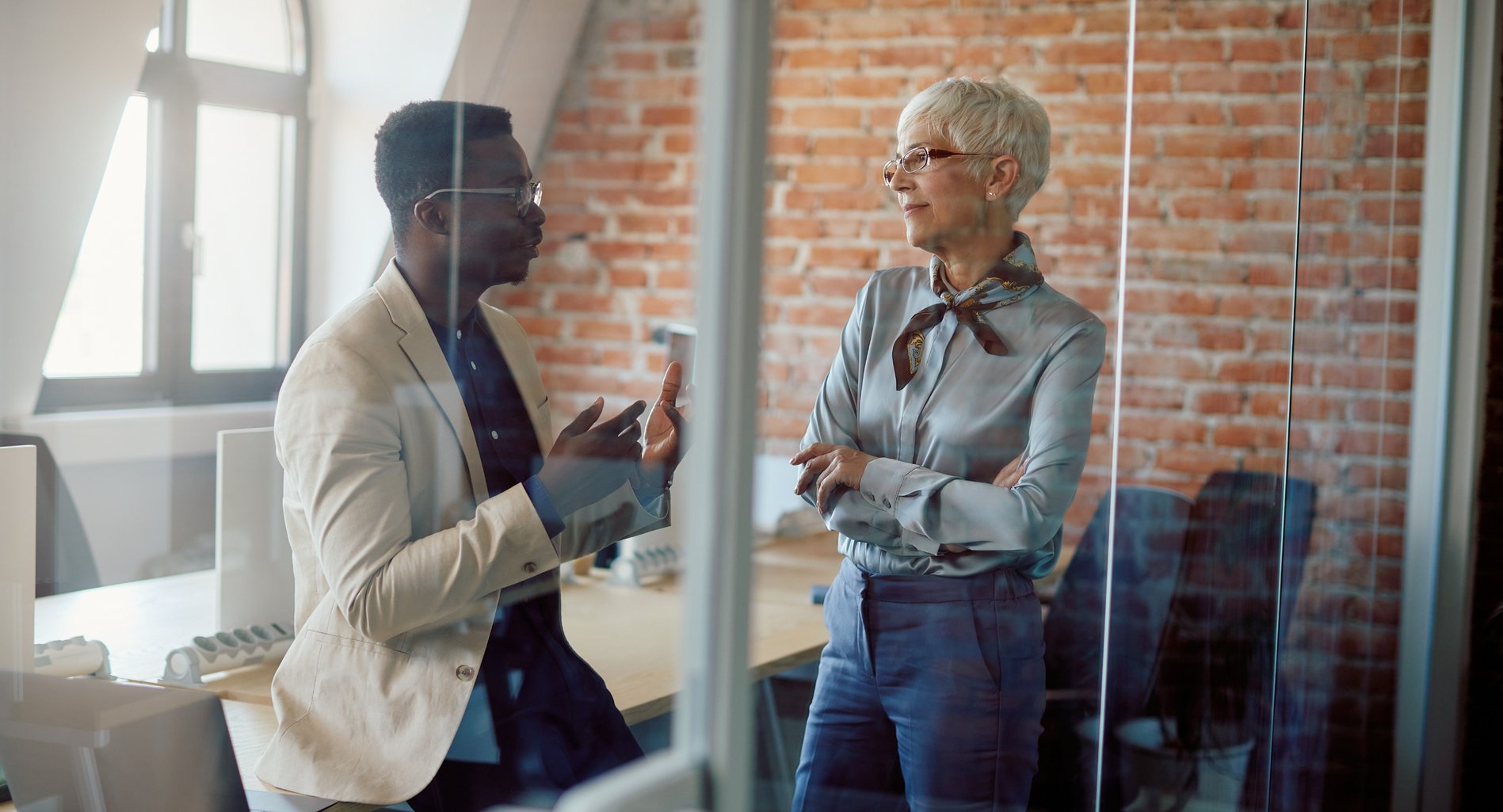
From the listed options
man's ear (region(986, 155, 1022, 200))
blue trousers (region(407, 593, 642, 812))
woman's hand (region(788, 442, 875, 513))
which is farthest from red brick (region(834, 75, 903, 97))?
blue trousers (region(407, 593, 642, 812))

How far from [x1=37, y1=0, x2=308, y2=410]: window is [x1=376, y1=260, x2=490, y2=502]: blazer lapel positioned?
0.44 ft

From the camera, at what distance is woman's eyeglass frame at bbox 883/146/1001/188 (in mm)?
1351

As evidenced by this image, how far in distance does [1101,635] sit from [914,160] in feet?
2.63

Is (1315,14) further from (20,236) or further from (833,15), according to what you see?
(20,236)

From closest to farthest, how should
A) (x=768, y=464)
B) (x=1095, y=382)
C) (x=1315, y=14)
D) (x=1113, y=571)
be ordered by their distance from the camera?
1. (x=768, y=464)
2. (x=1095, y=382)
3. (x=1113, y=571)
4. (x=1315, y=14)

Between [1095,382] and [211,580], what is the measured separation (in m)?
1.07

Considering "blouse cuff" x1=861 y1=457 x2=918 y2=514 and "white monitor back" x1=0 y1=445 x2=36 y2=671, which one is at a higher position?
"blouse cuff" x1=861 y1=457 x2=918 y2=514

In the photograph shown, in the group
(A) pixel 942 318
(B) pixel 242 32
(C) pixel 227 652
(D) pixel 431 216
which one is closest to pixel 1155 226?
(A) pixel 942 318

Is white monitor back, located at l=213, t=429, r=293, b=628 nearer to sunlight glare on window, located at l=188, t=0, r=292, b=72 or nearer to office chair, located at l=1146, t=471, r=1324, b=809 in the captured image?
sunlight glare on window, located at l=188, t=0, r=292, b=72

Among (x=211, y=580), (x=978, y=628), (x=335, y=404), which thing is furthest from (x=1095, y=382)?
(x=211, y=580)

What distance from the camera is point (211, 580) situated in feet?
4.16

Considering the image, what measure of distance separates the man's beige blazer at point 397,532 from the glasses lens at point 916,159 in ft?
1.68

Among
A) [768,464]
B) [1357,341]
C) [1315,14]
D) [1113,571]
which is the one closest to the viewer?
[768,464]

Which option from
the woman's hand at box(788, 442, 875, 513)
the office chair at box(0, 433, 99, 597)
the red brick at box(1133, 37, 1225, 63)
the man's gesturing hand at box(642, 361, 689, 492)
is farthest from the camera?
the red brick at box(1133, 37, 1225, 63)
